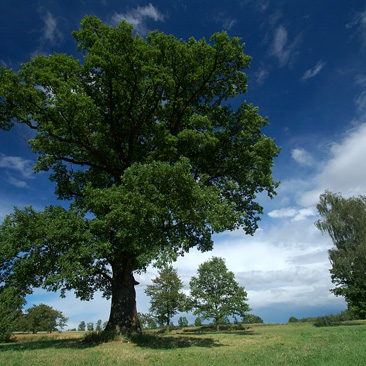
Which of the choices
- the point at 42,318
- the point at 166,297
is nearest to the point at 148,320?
the point at 166,297

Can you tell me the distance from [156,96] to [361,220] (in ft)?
126

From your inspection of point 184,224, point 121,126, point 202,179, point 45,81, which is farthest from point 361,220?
point 45,81

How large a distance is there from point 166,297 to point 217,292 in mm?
10075

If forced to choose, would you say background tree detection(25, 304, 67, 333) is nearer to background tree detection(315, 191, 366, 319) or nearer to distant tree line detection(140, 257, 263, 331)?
distant tree line detection(140, 257, 263, 331)

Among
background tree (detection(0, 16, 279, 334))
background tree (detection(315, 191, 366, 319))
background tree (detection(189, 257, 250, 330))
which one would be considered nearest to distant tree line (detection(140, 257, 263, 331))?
background tree (detection(189, 257, 250, 330))

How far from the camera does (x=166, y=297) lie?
170 ft

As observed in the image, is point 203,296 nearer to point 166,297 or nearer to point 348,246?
point 166,297

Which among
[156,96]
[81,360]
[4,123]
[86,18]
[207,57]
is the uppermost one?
[86,18]

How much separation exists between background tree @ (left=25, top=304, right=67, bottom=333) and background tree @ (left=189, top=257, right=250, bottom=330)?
4466 cm

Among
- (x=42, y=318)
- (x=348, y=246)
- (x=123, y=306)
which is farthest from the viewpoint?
(x=42, y=318)

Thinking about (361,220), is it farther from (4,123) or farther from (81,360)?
(4,123)

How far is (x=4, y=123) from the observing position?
1881cm

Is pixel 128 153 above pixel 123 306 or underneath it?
above

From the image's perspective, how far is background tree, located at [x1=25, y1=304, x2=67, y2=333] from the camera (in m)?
66.9
